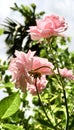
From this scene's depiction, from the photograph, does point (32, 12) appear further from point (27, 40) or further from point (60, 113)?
point (60, 113)

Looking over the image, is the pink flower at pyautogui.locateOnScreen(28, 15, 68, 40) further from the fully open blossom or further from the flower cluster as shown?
the fully open blossom

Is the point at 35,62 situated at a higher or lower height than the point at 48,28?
lower

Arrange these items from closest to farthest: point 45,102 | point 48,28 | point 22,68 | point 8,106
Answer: point 8,106 < point 22,68 < point 48,28 < point 45,102

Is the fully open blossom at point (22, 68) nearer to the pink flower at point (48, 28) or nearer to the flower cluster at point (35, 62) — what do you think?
the flower cluster at point (35, 62)

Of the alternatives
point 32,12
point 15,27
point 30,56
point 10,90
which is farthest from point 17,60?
point 15,27

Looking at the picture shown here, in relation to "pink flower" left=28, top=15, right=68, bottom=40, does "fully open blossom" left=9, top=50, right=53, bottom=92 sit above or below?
below

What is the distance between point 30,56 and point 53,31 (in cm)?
23

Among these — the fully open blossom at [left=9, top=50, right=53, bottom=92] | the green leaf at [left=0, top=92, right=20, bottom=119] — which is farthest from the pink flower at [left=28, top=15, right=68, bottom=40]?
the green leaf at [left=0, top=92, right=20, bottom=119]

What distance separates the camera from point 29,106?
3.67m

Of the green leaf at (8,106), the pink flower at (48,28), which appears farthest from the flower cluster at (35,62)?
the green leaf at (8,106)

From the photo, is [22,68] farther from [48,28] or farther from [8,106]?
[8,106]

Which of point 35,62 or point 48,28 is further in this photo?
point 48,28

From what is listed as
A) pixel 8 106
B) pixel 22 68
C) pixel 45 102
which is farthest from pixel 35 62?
pixel 45 102

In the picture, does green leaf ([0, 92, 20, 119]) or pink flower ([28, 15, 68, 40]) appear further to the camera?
pink flower ([28, 15, 68, 40])
